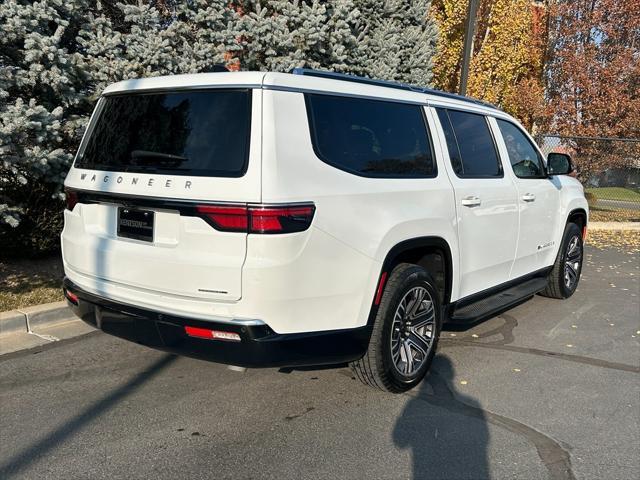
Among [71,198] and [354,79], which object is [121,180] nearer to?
[71,198]

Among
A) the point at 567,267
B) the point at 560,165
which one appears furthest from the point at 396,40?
the point at 567,267

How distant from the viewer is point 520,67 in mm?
15047

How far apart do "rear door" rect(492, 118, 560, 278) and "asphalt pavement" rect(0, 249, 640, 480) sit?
0.91 m

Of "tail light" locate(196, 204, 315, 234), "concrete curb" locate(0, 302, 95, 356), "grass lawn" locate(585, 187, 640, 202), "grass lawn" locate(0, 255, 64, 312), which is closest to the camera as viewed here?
"tail light" locate(196, 204, 315, 234)

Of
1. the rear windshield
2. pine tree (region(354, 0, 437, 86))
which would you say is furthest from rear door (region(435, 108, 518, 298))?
pine tree (region(354, 0, 437, 86))

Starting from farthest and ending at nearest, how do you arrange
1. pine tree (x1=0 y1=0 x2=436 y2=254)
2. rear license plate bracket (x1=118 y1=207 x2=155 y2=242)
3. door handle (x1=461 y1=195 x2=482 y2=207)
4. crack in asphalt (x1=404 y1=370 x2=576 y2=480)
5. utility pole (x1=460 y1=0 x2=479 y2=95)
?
utility pole (x1=460 y1=0 x2=479 y2=95)
pine tree (x1=0 y1=0 x2=436 y2=254)
door handle (x1=461 y1=195 x2=482 y2=207)
rear license plate bracket (x1=118 y1=207 x2=155 y2=242)
crack in asphalt (x1=404 y1=370 x2=576 y2=480)

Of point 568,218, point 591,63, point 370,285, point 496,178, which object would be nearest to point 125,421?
point 370,285

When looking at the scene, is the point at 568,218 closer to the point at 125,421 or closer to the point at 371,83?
the point at 371,83

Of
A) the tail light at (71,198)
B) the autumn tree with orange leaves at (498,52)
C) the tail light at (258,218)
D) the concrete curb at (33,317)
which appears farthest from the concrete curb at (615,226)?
the tail light at (71,198)

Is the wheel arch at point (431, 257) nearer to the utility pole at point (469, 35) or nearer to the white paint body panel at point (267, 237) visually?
the white paint body panel at point (267, 237)

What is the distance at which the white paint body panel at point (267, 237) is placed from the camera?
9.16 feet

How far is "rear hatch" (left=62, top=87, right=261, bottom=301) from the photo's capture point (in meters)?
2.82

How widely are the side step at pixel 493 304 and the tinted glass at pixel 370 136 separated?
3.67 feet

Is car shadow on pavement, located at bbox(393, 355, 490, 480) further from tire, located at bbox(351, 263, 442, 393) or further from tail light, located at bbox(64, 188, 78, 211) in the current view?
tail light, located at bbox(64, 188, 78, 211)
